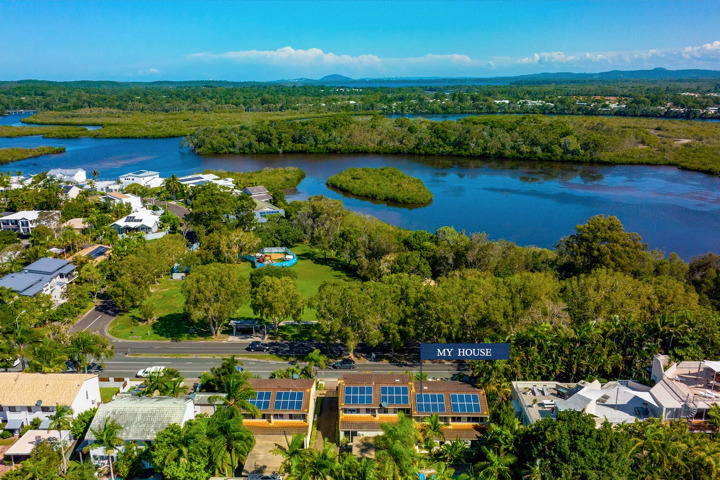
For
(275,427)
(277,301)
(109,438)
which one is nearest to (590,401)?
(275,427)

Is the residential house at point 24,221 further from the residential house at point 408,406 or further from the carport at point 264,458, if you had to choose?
the residential house at point 408,406

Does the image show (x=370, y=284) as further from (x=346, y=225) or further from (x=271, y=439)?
(x=346, y=225)

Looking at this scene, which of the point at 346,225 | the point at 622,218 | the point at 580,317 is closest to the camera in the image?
the point at 580,317

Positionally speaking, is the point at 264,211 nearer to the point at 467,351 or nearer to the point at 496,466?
the point at 467,351

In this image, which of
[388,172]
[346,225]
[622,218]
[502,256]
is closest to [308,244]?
[346,225]

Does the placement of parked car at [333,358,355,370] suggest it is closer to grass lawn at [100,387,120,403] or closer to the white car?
the white car

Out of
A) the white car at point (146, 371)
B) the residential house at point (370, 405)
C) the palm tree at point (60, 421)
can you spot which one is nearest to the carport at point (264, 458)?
the residential house at point (370, 405)

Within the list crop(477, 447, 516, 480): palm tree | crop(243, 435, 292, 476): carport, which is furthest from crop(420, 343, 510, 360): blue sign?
crop(243, 435, 292, 476): carport
